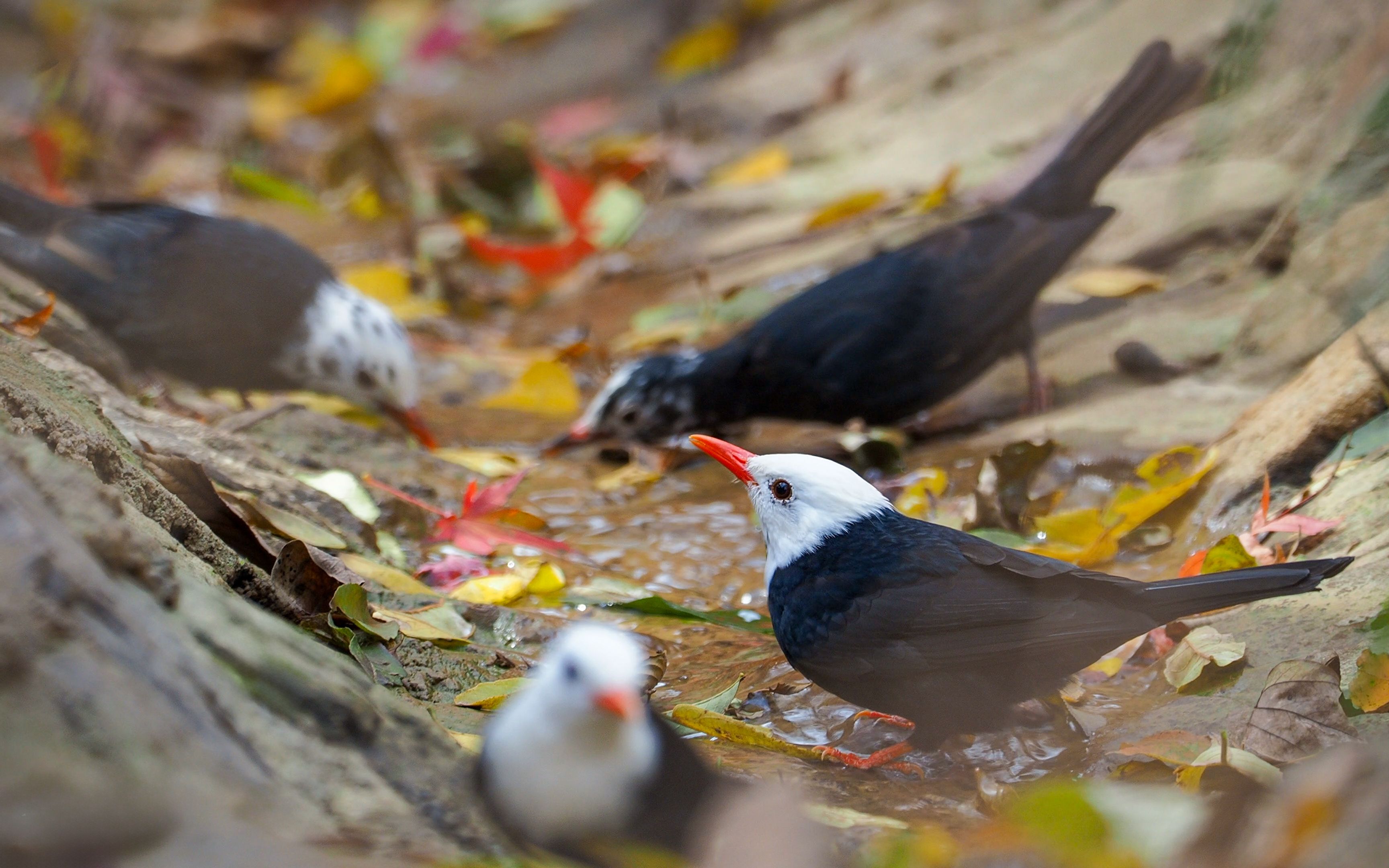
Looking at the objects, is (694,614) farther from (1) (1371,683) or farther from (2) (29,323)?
(2) (29,323)

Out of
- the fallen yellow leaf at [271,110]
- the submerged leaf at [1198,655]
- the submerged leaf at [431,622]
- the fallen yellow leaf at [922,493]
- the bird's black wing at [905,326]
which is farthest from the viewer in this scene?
the fallen yellow leaf at [271,110]

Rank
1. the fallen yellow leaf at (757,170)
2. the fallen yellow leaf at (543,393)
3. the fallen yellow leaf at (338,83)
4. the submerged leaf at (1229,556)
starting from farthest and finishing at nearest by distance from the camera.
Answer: the fallen yellow leaf at (338,83) → the fallen yellow leaf at (757,170) → the fallen yellow leaf at (543,393) → the submerged leaf at (1229,556)

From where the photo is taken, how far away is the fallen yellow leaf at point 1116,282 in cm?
556

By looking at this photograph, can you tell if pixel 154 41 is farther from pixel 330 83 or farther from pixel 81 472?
pixel 81 472

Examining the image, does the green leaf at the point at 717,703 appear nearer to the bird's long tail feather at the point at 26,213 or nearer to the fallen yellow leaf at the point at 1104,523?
the fallen yellow leaf at the point at 1104,523

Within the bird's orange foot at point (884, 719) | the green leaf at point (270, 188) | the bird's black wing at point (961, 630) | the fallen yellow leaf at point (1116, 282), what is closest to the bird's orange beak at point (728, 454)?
the bird's black wing at point (961, 630)

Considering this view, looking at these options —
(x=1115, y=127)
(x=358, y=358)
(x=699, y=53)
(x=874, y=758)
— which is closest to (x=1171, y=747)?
(x=874, y=758)

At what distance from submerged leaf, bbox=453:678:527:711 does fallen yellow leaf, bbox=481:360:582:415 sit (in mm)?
3083

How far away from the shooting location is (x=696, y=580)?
382 centimetres

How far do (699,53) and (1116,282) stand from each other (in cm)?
582

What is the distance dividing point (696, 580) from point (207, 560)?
5.26ft

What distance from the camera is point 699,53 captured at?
34.7 ft

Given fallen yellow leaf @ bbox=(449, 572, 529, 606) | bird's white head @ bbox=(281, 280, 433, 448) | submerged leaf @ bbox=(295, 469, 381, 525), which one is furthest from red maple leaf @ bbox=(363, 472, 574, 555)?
bird's white head @ bbox=(281, 280, 433, 448)

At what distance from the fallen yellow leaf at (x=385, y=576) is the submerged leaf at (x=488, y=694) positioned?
0.64m
